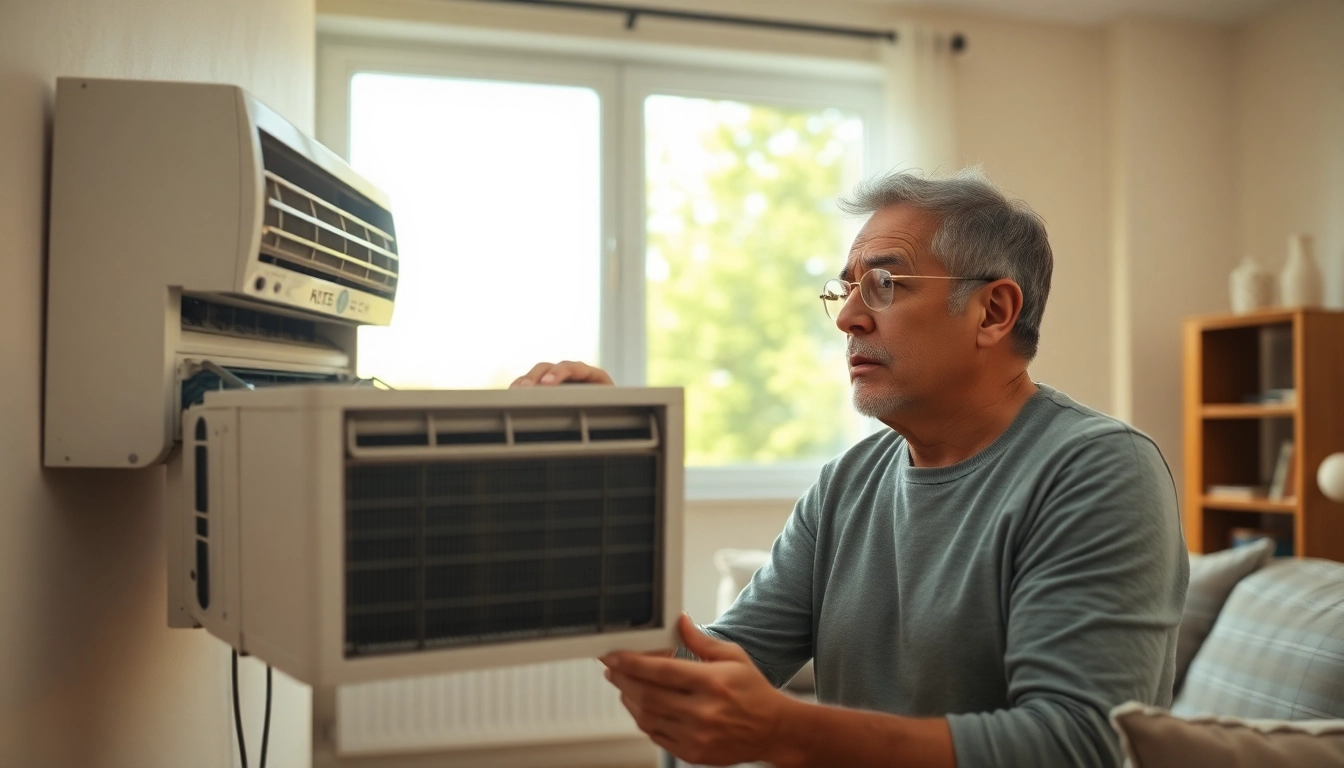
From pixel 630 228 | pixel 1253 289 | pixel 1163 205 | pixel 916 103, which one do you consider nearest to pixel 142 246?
pixel 630 228

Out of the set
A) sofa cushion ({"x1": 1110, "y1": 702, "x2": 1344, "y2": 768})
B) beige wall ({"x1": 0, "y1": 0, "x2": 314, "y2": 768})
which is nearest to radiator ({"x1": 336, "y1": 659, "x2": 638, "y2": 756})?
beige wall ({"x1": 0, "y1": 0, "x2": 314, "y2": 768})

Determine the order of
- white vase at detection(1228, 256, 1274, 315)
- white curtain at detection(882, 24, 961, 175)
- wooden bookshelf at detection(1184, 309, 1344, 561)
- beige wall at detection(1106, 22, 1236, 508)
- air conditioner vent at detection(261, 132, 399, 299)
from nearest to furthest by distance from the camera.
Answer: air conditioner vent at detection(261, 132, 399, 299) → wooden bookshelf at detection(1184, 309, 1344, 561) → white vase at detection(1228, 256, 1274, 315) → white curtain at detection(882, 24, 961, 175) → beige wall at detection(1106, 22, 1236, 508)

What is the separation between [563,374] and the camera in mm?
1188

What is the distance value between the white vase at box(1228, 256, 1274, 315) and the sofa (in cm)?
156

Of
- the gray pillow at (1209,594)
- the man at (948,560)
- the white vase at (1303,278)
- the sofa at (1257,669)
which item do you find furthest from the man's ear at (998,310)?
the white vase at (1303,278)

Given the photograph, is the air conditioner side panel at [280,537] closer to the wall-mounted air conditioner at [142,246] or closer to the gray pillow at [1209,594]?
the wall-mounted air conditioner at [142,246]

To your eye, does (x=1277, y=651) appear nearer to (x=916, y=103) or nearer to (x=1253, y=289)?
(x=1253, y=289)

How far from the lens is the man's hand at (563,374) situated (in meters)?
1.18

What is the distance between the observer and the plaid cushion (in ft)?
5.90

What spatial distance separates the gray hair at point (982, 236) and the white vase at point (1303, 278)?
2.47 meters

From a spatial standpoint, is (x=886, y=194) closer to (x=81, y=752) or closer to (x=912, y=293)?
(x=912, y=293)

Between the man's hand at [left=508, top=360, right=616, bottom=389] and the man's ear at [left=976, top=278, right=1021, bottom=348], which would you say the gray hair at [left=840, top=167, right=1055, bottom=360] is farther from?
the man's hand at [left=508, top=360, right=616, bottom=389]

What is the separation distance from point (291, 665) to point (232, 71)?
1.26m

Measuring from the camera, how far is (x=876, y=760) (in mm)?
1077
